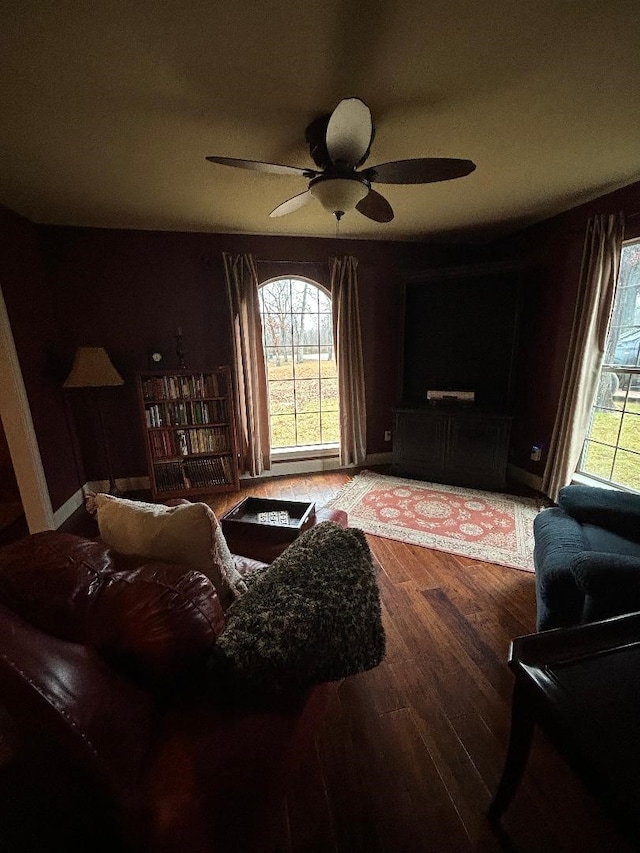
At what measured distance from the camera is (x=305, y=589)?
0.97 meters

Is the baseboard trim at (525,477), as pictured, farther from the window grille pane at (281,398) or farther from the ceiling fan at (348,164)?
the ceiling fan at (348,164)

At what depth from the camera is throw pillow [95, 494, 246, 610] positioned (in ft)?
3.52

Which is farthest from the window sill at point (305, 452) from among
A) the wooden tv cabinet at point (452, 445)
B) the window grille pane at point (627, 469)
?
the window grille pane at point (627, 469)

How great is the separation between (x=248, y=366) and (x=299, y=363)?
0.63 m

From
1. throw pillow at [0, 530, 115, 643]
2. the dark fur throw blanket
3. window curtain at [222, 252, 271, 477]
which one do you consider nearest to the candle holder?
window curtain at [222, 252, 271, 477]

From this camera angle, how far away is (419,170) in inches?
57.9

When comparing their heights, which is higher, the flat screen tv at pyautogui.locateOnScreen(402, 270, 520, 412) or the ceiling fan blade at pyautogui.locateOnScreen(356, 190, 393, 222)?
the ceiling fan blade at pyautogui.locateOnScreen(356, 190, 393, 222)

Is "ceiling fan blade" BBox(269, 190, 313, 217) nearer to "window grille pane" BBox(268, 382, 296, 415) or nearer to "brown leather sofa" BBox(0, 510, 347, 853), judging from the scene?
"brown leather sofa" BBox(0, 510, 347, 853)

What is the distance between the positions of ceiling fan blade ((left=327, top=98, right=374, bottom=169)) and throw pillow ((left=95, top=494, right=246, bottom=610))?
1449mm

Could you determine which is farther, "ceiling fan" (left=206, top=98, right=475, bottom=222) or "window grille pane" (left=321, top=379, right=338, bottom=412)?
"window grille pane" (left=321, top=379, right=338, bottom=412)

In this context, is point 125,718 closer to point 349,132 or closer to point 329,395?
point 349,132

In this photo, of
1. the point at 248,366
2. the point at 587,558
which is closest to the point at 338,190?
the point at 587,558

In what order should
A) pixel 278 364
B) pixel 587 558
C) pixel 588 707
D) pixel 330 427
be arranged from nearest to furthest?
pixel 588 707
pixel 587 558
pixel 278 364
pixel 330 427

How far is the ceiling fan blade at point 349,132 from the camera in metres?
1.21
